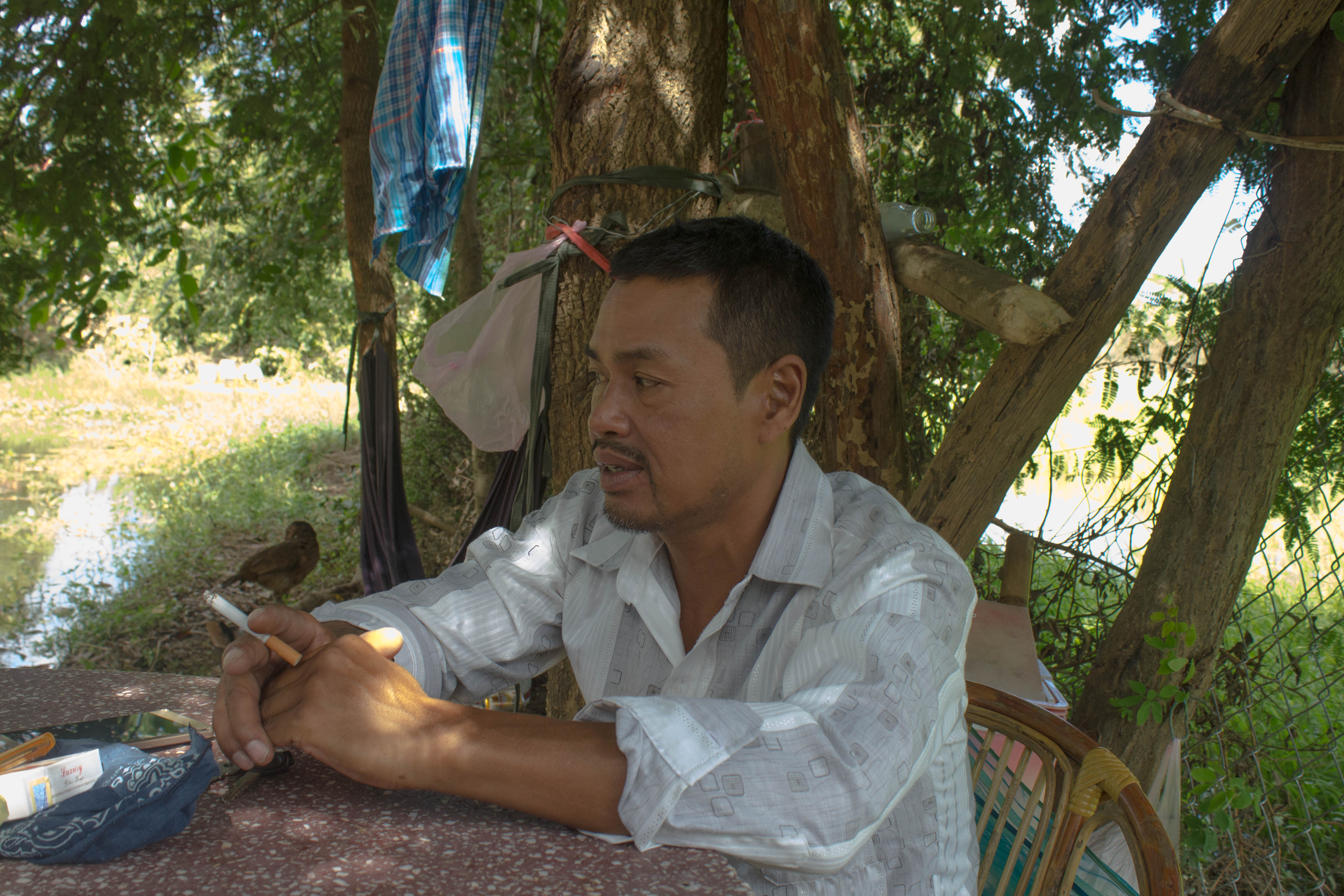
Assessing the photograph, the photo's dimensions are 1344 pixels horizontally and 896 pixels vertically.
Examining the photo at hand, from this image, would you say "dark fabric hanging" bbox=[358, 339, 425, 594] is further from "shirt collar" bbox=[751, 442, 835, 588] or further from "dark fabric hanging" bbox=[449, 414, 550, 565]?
"shirt collar" bbox=[751, 442, 835, 588]

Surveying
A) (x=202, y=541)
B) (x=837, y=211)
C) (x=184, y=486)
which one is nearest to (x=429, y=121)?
(x=837, y=211)

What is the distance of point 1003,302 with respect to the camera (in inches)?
76.7

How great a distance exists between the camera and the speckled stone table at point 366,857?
3.11ft

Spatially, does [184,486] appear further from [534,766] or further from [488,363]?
[534,766]

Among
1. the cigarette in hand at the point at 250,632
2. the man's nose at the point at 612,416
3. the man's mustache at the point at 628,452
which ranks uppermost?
the man's nose at the point at 612,416

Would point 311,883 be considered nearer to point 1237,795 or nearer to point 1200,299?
point 1237,795

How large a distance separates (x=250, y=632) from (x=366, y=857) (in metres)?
0.38

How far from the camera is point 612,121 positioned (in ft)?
7.72

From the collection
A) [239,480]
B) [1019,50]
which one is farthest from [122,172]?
[239,480]

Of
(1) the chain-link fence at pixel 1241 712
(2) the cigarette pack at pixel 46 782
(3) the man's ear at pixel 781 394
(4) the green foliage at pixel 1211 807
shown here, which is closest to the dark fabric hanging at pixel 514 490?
(3) the man's ear at pixel 781 394

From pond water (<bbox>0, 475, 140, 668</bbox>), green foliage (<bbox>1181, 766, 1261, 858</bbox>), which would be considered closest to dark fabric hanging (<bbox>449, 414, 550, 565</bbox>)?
green foliage (<bbox>1181, 766, 1261, 858</bbox>)

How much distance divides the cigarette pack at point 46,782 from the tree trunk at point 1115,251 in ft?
5.56

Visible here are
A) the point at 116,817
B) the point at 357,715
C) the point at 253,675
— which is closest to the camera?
the point at 116,817

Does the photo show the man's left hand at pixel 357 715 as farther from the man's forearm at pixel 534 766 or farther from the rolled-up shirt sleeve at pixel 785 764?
the rolled-up shirt sleeve at pixel 785 764
